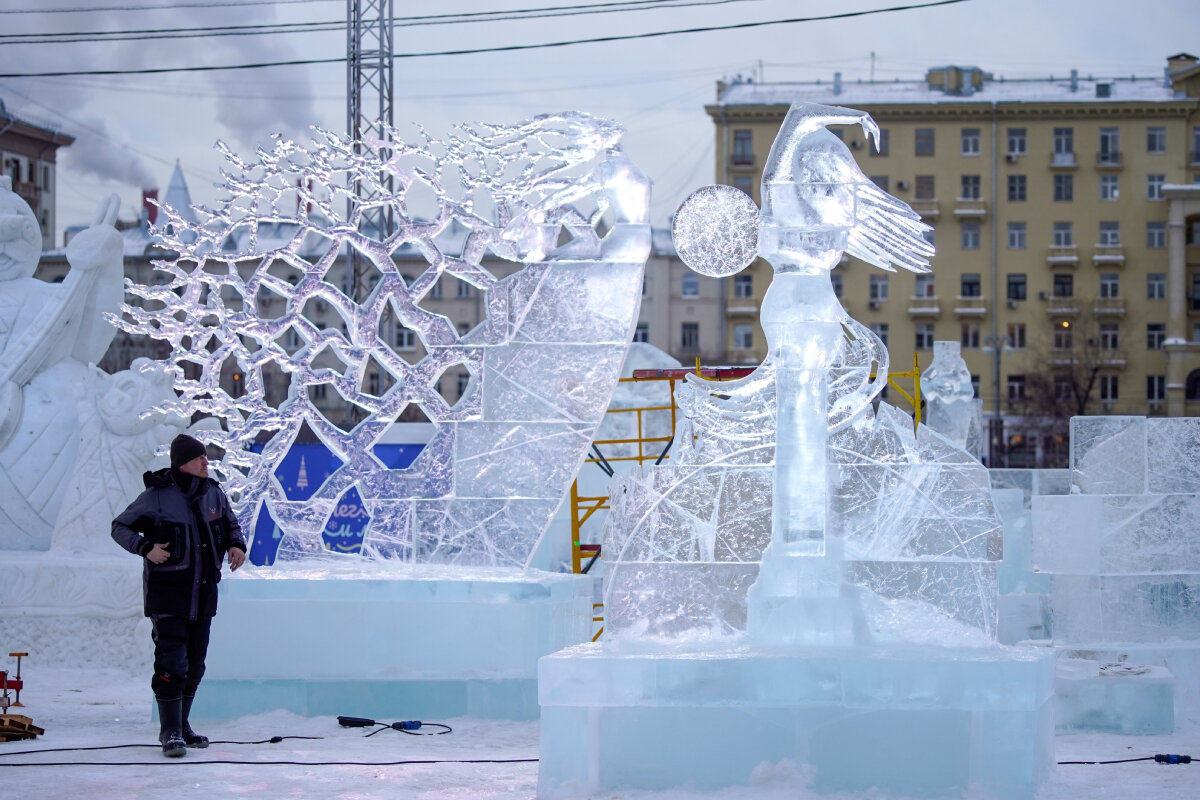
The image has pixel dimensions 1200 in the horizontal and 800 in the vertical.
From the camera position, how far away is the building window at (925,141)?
4394 cm

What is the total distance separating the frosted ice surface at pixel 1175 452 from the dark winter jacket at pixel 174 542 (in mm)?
5673

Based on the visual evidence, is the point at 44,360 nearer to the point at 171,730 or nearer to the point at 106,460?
the point at 106,460

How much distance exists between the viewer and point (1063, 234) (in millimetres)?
44438

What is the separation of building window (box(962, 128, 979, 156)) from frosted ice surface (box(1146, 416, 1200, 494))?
3598 cm

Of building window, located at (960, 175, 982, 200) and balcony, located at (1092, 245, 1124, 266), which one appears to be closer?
balcony, located at (1092, 245, 1124, 266)

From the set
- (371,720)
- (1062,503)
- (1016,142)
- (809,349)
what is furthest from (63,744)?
(1016,142)

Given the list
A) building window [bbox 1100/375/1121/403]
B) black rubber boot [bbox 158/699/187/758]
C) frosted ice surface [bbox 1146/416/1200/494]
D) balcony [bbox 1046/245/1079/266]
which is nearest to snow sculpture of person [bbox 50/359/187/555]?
black rubber boot [bbox 158/699/187/758]

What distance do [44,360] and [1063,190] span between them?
37371 millimetres

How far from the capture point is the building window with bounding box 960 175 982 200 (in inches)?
1740

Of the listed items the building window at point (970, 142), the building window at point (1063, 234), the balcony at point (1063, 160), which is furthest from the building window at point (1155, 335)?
the building window at point (970, 142)

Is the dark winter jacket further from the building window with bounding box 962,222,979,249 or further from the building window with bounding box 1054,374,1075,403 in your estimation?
the building window with bounding box 962,222,979,249

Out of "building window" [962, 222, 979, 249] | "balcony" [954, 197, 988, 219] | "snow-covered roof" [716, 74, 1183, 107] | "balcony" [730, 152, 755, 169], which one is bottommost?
"building window" [962, 222, 979, 249]

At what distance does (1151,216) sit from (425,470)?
39222mm

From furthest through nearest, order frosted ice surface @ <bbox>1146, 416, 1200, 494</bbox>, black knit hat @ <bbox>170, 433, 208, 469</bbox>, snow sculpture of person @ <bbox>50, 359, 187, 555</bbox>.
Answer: snow sculpture of person @ <bbox>50, 359, 187, 555</bbox>, frosted ice surface @ <bbox>1146, 416, 1200, 494</bbox>, black knit hat @ <bbox>170, 433, 208, 469</bbox>
